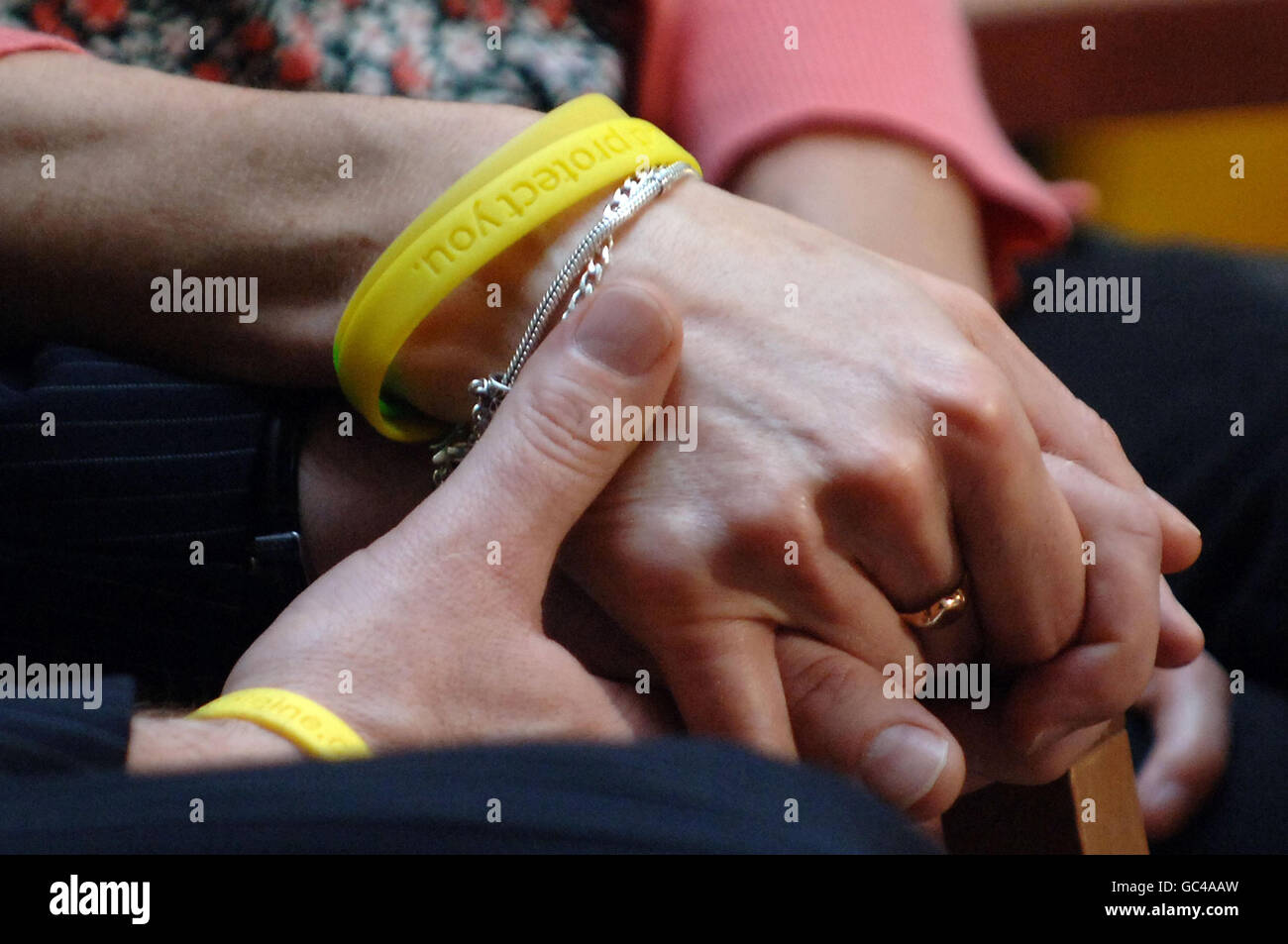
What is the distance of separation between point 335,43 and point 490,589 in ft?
1.14

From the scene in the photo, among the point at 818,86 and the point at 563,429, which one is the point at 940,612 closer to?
the point at 563,429

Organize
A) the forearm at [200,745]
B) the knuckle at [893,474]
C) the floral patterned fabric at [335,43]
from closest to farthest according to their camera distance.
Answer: the forearm at [200,745]
the knuckle at [893,474]
the floral patterned fabric at [335,43]

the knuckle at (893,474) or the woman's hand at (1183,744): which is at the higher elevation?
the knuckle at (893,474)

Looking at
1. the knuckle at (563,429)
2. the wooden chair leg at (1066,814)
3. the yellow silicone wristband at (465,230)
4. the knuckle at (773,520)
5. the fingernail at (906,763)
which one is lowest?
the wooden chair leg at (1066,814)

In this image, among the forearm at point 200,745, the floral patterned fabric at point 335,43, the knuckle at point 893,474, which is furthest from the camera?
the floral patterned fabric at point 335,43

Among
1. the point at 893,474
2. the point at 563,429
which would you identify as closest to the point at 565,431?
the point at 563,429

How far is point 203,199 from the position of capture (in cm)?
48

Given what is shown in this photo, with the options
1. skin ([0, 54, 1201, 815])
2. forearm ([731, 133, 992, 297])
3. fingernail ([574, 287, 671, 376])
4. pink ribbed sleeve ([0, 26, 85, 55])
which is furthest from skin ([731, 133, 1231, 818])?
pink ribbed sleeve ([0, 26, 85, 55])

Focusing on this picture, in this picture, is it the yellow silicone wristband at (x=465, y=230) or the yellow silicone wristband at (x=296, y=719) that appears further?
the yellow silicone wristband at (x=465, y=230)

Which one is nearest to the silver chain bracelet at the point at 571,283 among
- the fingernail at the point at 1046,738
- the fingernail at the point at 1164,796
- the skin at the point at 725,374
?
the skin at the point at 725,374

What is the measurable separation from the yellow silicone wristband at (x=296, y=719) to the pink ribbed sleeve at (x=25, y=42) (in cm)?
34

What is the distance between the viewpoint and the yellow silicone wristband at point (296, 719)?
0.34 metres

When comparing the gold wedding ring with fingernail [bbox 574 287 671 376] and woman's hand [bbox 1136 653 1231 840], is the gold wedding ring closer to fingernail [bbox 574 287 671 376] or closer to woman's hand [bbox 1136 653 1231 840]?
fingernail [bbox 574 287 671 376]

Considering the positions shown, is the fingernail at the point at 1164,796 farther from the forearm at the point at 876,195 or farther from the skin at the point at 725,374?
the forearm at the point at 876,195
